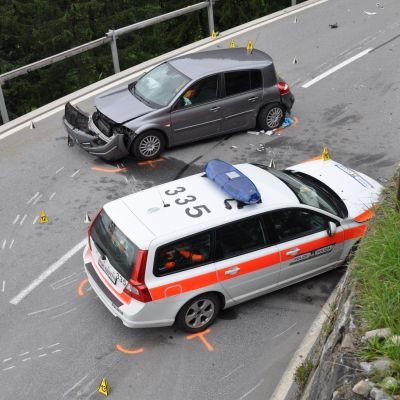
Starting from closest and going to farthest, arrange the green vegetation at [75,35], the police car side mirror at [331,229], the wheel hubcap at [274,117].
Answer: the police car side mirror at [331,229] → the wheel hubcap at [274,117] → the green vegetation at [75,35]

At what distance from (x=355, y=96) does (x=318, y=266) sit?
6.66 metres

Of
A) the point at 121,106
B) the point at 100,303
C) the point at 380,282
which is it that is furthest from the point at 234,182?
the point at 121,106

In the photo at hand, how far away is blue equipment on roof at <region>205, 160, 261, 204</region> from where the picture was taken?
25.0ft

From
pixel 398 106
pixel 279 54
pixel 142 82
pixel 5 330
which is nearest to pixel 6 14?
pixel 279 54

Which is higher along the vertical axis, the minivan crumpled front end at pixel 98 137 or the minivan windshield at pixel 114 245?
the minivan windshield at pixel 114 245

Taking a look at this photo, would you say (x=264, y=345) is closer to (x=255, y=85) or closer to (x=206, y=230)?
(x=206, y=230)

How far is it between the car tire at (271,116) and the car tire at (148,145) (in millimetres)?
2110

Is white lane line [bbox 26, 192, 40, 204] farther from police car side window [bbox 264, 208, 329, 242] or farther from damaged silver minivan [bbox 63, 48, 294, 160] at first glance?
police car side window [bbox 264, 208, 329, 242]

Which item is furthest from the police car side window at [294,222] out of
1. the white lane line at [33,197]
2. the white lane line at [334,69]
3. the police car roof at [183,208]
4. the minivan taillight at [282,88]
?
the white lane line at [334,69]

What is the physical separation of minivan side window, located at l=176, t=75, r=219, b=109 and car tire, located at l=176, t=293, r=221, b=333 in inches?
189

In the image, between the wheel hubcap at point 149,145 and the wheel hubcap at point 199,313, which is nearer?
the wheel hubcap at point 199,313

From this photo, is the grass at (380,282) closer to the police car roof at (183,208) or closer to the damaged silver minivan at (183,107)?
the police car roof at (183,208)

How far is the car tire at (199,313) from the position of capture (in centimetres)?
751

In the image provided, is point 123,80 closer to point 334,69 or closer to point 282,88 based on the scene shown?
point 282,88
